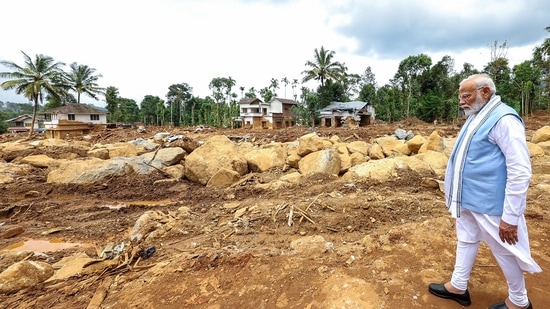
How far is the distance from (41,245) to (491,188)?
264 inches

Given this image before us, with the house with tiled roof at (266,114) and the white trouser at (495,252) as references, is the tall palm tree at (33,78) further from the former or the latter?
the white trouser at (495,252)

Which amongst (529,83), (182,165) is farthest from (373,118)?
(182,165)

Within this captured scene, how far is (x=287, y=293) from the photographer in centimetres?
254

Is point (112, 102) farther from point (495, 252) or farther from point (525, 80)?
point (525, 80)

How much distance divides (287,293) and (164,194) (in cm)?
648

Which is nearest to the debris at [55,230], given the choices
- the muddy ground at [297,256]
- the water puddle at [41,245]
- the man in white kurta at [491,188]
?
the muddy ground at [297,256]

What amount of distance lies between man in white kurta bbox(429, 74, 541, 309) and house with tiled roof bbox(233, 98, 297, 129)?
3537 cm

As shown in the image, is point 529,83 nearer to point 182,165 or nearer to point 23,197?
point 182,165

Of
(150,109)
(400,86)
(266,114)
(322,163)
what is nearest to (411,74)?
(400,86)

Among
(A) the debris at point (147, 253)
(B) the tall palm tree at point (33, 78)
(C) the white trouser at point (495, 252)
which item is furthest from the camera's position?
(B) the tall palm tree at point (33, 78)

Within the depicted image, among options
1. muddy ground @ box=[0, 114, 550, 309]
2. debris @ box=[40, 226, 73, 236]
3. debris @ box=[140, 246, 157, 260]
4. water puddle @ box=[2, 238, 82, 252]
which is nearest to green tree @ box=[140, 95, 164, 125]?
debris @ box=[40, 226, 73, 236]

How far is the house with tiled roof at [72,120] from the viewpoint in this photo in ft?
80.6

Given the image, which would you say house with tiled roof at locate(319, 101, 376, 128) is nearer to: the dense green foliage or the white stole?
the dense green foliage

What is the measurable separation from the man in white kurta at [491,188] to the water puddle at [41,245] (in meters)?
5.81
